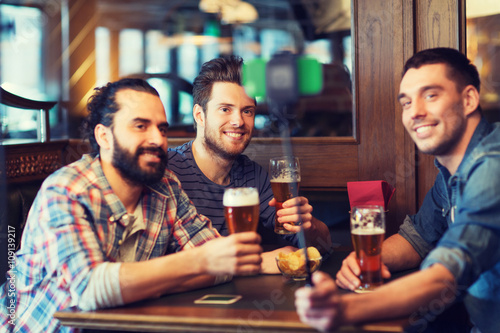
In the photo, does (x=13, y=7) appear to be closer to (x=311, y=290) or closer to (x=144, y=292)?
(x=144, y=292)

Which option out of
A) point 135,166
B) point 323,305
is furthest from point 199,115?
point 323,305

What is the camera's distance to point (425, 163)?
246 cm

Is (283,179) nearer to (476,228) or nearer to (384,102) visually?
(476,228)

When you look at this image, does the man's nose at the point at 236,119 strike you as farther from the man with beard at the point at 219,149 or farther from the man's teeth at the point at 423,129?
the man's teeth at the point at 423,129

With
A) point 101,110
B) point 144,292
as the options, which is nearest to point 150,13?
point 101,110

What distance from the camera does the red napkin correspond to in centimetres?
213

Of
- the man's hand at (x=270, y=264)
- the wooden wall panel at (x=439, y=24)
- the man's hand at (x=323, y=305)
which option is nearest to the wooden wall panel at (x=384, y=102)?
the wooden wall panel at (x=439, y=24)

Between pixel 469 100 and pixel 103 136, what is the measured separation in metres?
1.17

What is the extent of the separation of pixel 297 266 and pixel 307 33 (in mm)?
5683

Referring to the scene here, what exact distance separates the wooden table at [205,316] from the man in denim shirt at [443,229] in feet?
0.25

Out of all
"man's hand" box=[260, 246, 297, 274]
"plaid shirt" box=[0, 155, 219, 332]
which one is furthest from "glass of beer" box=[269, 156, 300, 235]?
"plaid shirt" box=[0, 155, 219, 332]

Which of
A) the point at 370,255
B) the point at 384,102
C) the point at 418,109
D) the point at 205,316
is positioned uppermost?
the point at 384,102

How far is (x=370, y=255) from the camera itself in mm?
1493

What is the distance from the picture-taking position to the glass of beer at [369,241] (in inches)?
58.7
